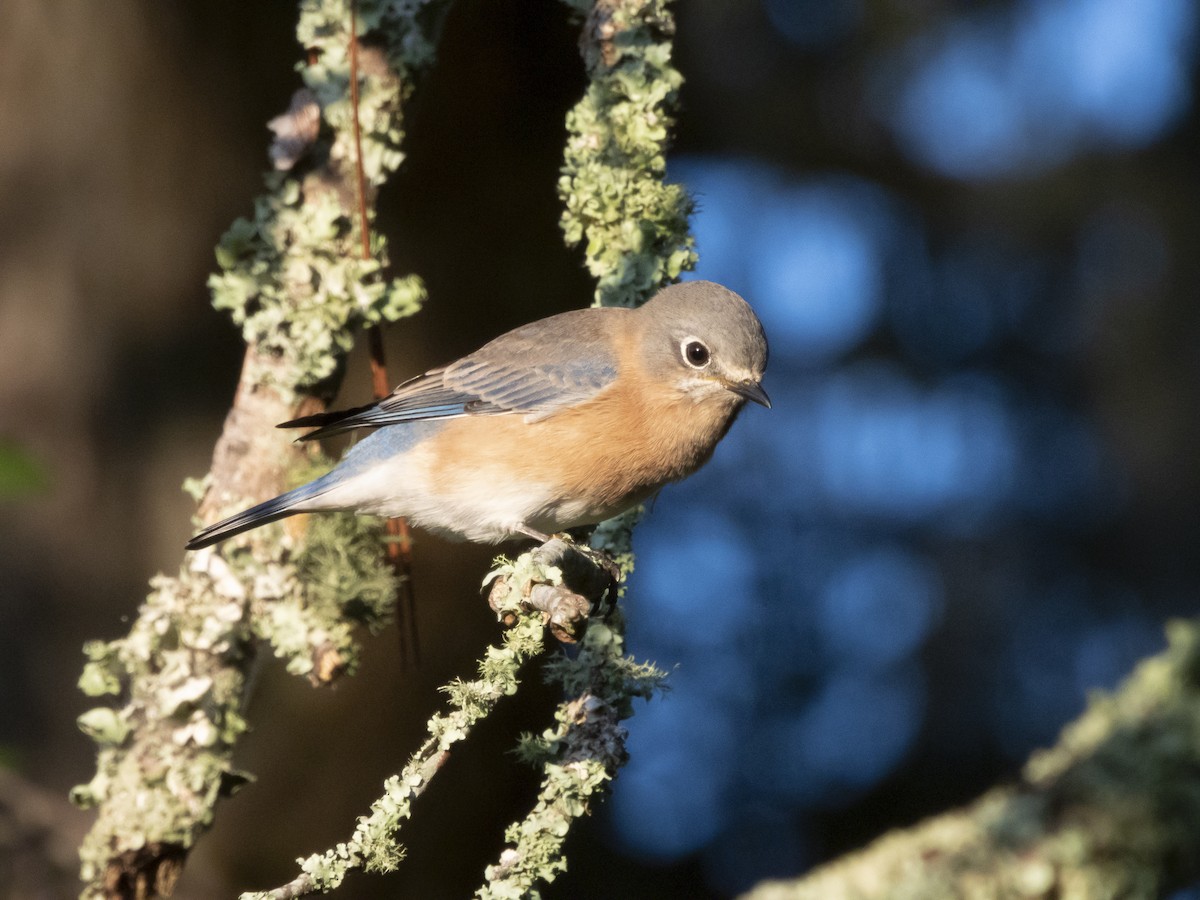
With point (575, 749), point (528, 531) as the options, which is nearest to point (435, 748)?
point (575, 749)

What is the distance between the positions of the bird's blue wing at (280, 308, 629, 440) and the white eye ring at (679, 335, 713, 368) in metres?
0.24

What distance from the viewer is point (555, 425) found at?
3.64m

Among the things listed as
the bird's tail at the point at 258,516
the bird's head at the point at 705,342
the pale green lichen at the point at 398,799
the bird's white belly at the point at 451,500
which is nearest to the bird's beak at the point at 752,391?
the bird's head at the point at 705,342

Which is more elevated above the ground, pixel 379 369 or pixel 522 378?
pixel 379 369

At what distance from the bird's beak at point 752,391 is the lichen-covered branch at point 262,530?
103 cm

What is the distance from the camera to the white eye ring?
362 centimetres

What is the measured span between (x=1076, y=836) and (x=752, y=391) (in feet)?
5.45

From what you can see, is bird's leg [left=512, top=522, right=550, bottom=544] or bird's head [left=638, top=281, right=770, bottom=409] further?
bird's head [left=638, top=281, right=770, bottom=409]

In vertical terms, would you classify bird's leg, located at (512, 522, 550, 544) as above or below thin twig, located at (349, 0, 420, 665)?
below

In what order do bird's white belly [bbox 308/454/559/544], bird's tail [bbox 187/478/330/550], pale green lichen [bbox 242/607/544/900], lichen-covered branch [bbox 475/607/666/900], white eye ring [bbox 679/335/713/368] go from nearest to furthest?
pale green lichen [bbox 242/607/544/900]
lichen-covered branch [bbox 475/607/666/900]
bird's tail [bbox 187/478/330/550]
bird's white belly [bbox 308/454/559/544]
white eye ring [bbox 679/335/713/368]

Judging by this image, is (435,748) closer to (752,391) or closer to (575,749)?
(575,749)

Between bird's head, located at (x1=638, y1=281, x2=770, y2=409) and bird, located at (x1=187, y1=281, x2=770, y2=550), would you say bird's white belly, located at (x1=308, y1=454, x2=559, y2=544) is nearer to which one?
bird, located at (x1=187, y1=281, x2=770, y2=550)

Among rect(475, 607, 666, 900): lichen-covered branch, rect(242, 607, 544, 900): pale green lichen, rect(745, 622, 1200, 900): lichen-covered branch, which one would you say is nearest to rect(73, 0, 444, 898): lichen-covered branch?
rect(475, 607, 666, 900): lichen-covered branch

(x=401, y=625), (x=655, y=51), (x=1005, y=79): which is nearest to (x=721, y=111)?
(x=1005, y=79)
